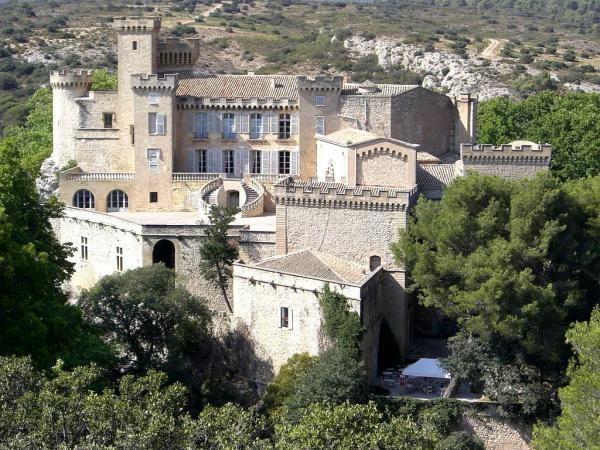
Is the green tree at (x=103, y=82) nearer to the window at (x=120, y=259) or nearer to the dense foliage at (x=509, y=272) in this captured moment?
the window at (x=120, y=259)

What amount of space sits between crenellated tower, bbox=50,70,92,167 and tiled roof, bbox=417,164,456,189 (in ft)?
62.8

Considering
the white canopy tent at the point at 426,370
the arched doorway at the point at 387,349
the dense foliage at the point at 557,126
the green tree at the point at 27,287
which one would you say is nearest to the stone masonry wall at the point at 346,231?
the arched doorway at the point at 387,349

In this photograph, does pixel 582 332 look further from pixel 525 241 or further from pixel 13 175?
pixel 13 175

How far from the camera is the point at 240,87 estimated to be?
63125 millimetres

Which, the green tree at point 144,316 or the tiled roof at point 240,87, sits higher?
the tiled roof at point 240,87

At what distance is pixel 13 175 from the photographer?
46906mm

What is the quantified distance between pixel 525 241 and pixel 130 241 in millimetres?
17536

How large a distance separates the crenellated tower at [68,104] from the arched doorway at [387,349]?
22.2 meters

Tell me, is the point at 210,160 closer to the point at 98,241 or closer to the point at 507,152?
the point at 98,241

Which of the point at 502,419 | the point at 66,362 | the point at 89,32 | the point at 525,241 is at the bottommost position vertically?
the point at 502,419

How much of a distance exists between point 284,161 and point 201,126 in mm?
4329

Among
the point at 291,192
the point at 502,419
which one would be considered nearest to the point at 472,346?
the point at 502,419

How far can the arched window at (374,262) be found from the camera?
50250 millimetres

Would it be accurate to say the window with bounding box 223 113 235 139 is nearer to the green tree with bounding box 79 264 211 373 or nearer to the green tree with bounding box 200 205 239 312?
the green tree with bounding box 200 205 239 312
